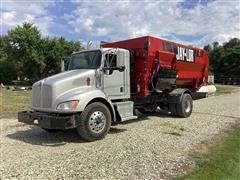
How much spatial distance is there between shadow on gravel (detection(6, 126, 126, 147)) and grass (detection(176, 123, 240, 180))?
2.88 meters

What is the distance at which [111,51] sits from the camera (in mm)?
8344

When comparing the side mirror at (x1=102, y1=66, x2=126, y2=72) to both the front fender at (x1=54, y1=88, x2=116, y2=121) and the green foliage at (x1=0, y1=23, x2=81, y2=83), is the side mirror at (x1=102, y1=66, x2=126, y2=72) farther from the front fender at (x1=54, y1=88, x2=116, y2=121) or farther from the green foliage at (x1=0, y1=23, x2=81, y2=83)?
the green foliage at (x1=0, y1=23, x2=81, y2=83)

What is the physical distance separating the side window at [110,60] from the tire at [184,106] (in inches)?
149

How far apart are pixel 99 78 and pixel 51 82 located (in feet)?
4.63

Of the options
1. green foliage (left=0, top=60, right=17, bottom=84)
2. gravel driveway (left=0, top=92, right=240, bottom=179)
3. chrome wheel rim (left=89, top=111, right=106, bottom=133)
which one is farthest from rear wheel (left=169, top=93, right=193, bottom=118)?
green foliage (left=0, top=60, right=17, bottom=84)

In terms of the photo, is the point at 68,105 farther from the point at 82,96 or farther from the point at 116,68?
the point at 116,68

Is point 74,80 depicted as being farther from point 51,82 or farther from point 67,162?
point 67,162

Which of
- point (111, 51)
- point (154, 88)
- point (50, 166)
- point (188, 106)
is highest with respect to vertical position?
point (111, 51)

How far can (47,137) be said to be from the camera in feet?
26.6

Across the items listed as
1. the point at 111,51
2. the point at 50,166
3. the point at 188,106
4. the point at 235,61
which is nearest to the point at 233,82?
the point at 235,61

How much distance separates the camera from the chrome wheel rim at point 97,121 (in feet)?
24.2

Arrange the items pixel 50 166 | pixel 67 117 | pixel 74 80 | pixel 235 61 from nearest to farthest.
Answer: pixel 50 166, pixel 67 117, pixel 74 80, pixel 235 61

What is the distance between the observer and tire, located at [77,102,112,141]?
23.5 ft

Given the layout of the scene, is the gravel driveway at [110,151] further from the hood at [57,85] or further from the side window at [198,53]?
the side window at [198,53]
